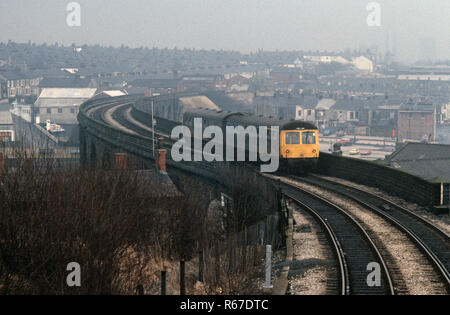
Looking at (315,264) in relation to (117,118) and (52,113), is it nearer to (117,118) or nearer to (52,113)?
(117,118)

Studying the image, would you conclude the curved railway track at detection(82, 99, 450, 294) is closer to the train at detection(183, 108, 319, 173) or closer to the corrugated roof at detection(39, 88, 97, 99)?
the train at detection(183, 108, 319, 173)

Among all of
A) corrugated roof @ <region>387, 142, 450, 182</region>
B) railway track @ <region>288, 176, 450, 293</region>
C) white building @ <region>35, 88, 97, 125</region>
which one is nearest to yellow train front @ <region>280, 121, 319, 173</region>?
railway track @ <region>288, 176, 450, 293</region>

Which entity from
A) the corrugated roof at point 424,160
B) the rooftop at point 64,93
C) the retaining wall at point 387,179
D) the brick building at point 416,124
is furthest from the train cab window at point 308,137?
the rooftop at point 64,93

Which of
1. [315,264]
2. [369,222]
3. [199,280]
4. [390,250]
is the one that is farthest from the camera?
[369,222]

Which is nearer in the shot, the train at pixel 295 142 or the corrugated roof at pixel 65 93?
the train at pixel 295 142

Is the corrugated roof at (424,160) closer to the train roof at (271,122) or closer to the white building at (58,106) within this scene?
the train roof at (271,122)
